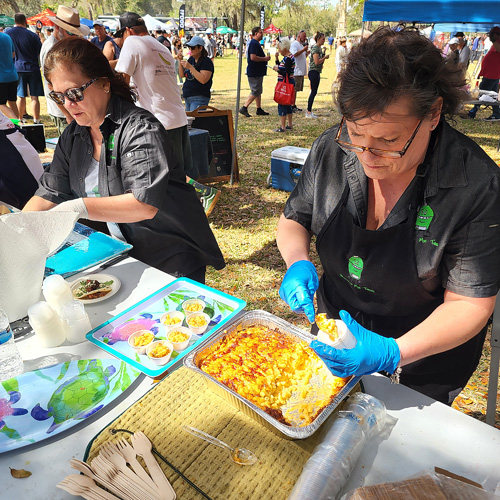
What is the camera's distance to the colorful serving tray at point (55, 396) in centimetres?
117

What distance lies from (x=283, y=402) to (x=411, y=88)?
1.04 meters

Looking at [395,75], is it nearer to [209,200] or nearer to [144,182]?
[144,182]

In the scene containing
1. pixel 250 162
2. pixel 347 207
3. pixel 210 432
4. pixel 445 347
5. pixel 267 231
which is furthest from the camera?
pixel 250 162

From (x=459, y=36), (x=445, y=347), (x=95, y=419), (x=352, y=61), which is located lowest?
(x=95, y=419)

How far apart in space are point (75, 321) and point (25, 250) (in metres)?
0.33

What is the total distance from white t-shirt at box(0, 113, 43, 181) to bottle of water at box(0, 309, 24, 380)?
6.49ft

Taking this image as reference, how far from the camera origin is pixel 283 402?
1.24m

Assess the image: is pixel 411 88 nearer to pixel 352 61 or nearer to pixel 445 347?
pixel 352 61

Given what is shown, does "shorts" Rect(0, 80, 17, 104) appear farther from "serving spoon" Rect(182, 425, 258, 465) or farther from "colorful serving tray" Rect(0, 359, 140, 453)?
"serving spoon" Rect(182, 425, 258, 465)

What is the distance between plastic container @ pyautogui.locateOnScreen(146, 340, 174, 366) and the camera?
4.60ft

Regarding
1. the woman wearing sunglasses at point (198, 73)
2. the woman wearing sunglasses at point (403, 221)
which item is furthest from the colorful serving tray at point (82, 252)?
the woman wearing sunglasses at point (198, 73)

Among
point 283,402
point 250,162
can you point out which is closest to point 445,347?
point 283,402

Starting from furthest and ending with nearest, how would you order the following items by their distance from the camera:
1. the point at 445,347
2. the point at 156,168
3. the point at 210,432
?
the point at 156,168
the point at 445,347
the point at 210,432

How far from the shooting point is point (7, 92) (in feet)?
26.0
